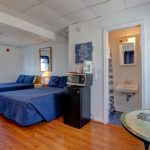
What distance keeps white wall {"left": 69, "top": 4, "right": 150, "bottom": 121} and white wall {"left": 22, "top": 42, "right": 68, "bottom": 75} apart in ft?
4.87

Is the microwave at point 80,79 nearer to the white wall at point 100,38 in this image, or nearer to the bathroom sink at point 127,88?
the white wall at point 100,38

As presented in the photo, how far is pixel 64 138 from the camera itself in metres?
2.40

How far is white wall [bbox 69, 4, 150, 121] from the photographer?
2.48 meters

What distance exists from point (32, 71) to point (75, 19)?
3712mm

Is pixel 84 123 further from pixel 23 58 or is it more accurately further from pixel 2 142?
pixel 23 58

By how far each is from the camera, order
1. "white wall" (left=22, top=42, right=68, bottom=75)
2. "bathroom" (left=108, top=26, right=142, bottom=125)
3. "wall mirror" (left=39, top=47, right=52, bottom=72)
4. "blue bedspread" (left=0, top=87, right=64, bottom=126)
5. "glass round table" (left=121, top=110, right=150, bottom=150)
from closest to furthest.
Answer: "glass round table" (left=121, top=110, right=150, bottom=150) < "blue bedspread" (left=0, top=87, right=64, bottom=126) < "bathroom" (left=108, top=26, right=142, bottom=125) < "white wall" (left=22, top=42, right=68, bottom=75) < "wall mirror" (left=39, top=47, right=52, bottom=72)

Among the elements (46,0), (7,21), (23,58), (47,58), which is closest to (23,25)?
(7,21)

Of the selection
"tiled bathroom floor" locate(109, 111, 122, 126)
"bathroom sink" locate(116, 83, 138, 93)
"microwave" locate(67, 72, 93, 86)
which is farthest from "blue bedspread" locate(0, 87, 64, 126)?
"bathroom sink" locate(116, 83, 138, 93)

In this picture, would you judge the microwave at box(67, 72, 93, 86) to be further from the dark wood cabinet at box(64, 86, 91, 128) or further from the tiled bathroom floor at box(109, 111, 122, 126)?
the tiled bathroom floor at box(109, 111, 122, 126)

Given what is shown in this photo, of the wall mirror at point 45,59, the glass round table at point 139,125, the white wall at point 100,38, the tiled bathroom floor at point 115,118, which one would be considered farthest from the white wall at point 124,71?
the wall mirror at point 45,59

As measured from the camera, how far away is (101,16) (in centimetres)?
290

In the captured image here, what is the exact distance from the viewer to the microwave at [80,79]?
279cm

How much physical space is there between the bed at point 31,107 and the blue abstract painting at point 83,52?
41.6 inches

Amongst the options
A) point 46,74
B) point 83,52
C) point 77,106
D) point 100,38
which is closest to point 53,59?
point 46,74
